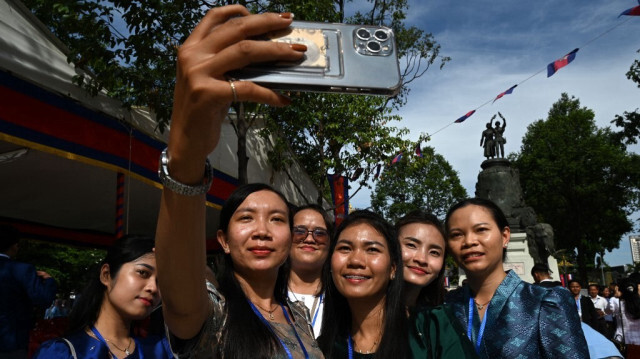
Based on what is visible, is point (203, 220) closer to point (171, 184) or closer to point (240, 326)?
point (171, 184)

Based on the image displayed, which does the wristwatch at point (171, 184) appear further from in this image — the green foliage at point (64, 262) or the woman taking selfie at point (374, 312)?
the green foliage at point (64, 262)

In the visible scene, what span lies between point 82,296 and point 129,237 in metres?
0.34

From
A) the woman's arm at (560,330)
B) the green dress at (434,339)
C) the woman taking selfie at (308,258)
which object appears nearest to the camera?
the green dress at (434,339)

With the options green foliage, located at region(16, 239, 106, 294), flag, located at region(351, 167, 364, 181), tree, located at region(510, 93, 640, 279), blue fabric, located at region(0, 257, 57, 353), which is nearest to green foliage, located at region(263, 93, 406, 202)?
flag, located at region(351, 167, 364, 181)

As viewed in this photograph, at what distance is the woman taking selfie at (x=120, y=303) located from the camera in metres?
2.21

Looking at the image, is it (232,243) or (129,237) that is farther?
(129,237)

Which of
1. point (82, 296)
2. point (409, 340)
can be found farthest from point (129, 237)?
point (409, 340)

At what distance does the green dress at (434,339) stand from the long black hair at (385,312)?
3 cm

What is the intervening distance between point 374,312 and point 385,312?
50 millimetres

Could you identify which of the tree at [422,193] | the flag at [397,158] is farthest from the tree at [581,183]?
the flag at [397,158]

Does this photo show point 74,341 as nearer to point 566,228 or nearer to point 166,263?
point 166,263

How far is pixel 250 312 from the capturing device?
1565 millimetres

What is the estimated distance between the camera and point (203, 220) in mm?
1098

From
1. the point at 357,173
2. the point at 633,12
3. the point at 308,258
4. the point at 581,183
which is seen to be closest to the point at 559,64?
the point at 633,12
